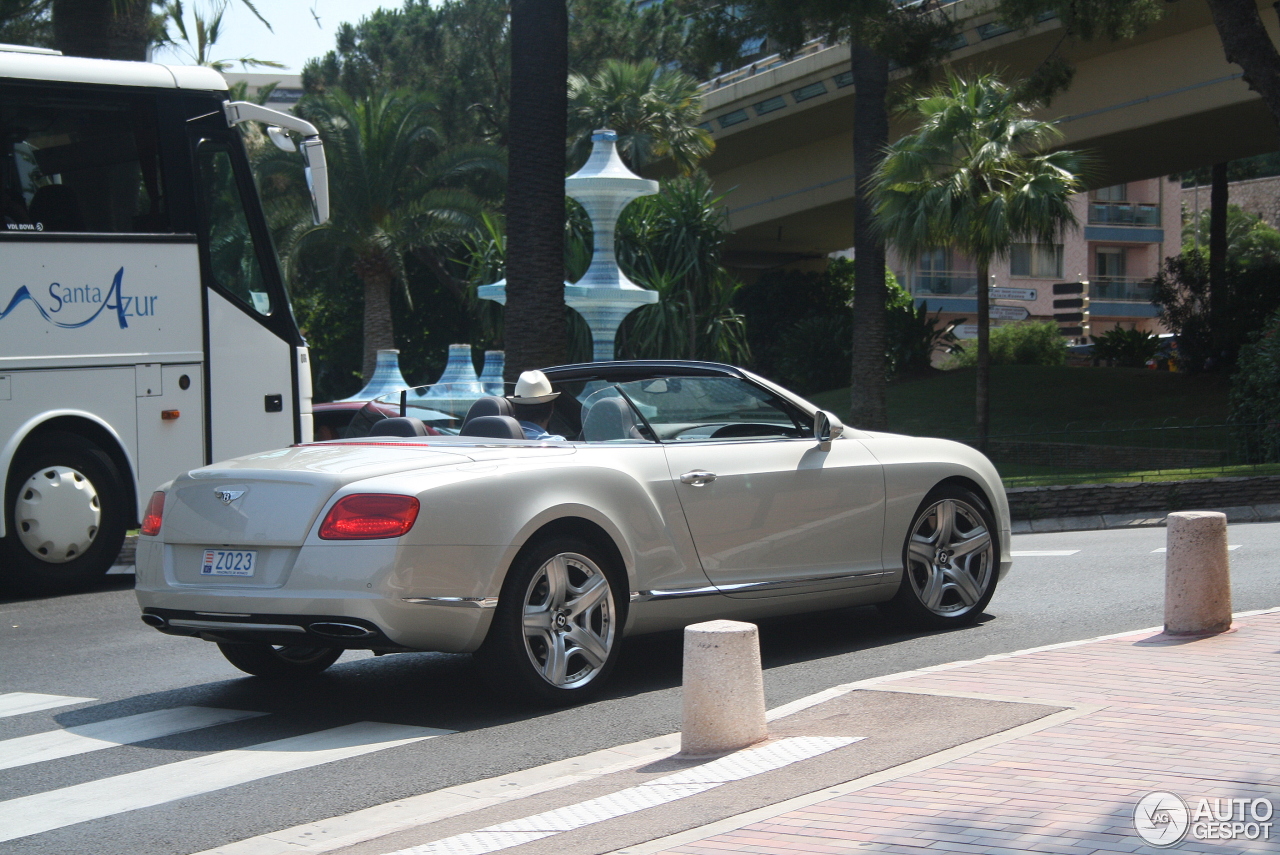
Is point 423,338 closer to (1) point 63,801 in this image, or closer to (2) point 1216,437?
(2) point 1216,437

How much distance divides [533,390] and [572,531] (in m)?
1.18

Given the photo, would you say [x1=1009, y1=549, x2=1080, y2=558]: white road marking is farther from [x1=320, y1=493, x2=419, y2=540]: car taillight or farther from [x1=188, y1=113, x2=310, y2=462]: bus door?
[x1=320, y1=493, x2=419, y2=540]: car taillight

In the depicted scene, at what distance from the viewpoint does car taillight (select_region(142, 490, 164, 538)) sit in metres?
6.37

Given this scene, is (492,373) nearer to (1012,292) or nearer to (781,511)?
(1012,292)

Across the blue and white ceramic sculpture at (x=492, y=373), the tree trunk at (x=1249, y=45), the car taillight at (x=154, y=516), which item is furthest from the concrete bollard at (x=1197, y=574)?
the blue and white ceramic sculpture at (x=492, y=373)

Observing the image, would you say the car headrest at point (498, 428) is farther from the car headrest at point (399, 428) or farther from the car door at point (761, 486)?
the car door at point (761, 486)

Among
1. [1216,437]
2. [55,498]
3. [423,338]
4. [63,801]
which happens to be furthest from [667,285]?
[63,801]

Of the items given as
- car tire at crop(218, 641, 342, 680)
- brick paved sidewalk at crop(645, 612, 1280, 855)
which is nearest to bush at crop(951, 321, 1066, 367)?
car tire at crop(218, 641, 342, 680)

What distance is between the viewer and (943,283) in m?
68.2

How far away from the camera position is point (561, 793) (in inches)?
191

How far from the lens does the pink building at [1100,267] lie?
224 feet

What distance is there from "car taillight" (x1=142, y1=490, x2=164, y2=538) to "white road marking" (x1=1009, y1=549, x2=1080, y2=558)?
7.92 m

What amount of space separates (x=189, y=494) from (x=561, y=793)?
2398 mm

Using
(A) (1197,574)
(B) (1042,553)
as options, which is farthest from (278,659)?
(B) (1042,553)
